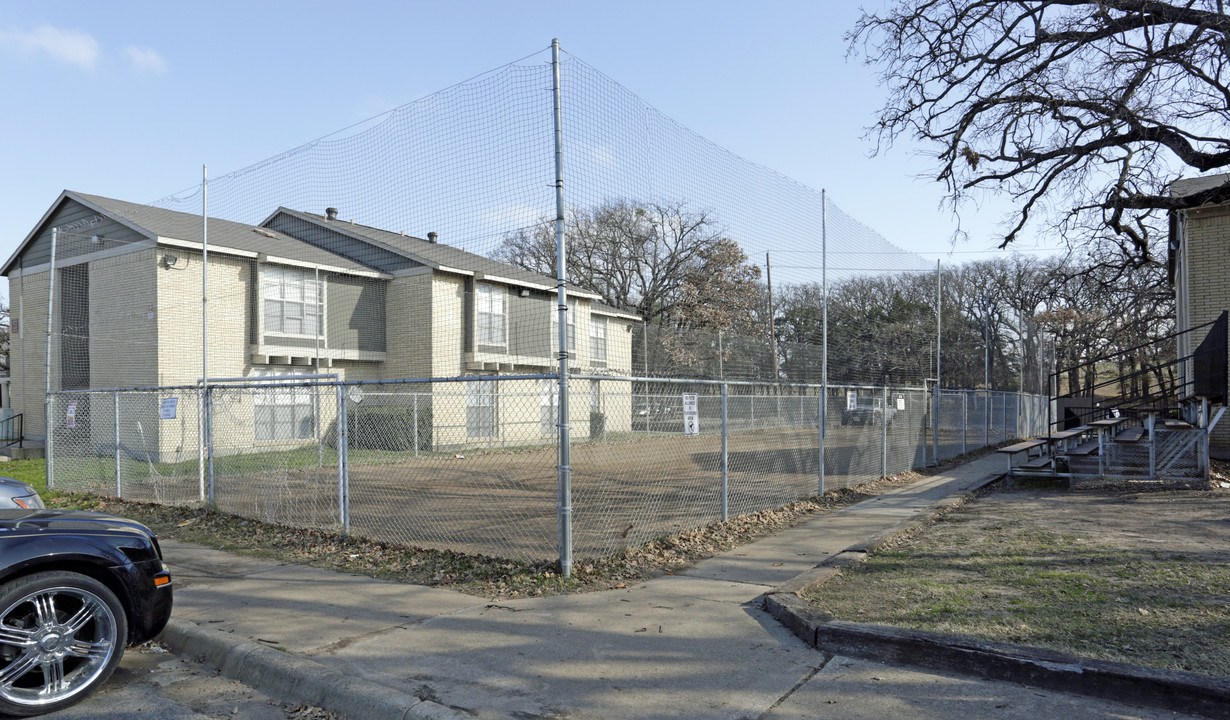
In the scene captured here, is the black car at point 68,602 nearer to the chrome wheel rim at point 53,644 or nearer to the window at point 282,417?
the chrome wheel rim at point 53,644

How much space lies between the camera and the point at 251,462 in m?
14.3

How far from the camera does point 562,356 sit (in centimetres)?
630

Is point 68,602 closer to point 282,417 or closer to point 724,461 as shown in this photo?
point 724,461

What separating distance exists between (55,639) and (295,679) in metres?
1.28

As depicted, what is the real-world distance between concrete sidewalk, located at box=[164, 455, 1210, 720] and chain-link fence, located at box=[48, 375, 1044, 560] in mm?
1459

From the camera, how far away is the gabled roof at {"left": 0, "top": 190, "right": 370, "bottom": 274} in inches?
728

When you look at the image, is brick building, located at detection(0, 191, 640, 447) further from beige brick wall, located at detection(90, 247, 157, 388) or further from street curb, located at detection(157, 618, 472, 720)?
street curb, located at detection(157, 618, 472, 720)

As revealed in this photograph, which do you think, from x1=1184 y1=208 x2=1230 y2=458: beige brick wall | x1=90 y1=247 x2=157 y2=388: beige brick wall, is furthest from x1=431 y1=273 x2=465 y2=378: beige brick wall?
x1=1184 y1=208 x2=1230 y2=458: beige brick wall

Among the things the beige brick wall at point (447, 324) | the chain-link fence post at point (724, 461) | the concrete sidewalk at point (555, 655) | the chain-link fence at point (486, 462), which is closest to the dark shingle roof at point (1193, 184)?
the chain-link fence at point (486, 462)

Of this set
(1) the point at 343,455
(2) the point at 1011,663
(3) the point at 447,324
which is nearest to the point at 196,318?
(3) the point at 447,324

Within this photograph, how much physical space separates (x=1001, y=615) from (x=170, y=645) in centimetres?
575

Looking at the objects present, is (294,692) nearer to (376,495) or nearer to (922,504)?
(376,495)

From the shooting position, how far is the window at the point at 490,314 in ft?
75.2

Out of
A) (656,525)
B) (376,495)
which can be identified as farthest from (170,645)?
(376,495)
